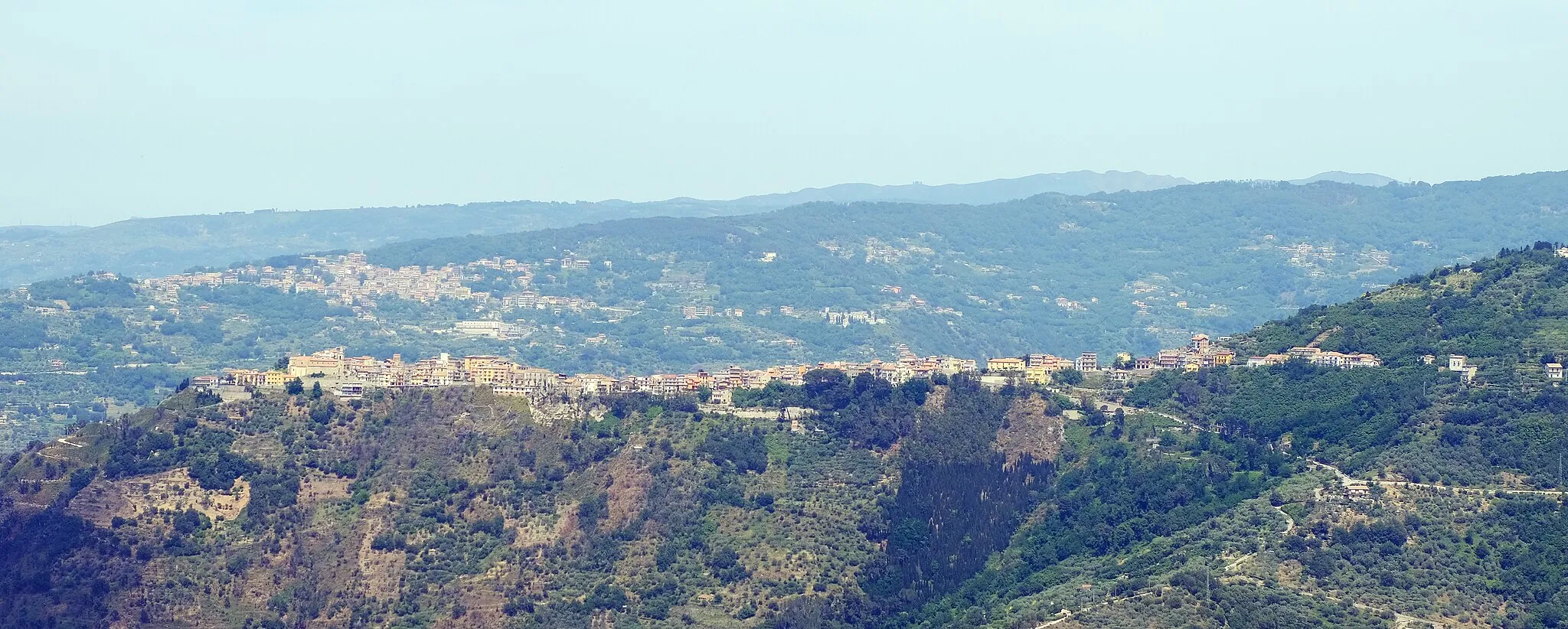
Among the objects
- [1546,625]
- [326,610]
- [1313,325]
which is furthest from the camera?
[1313,325]

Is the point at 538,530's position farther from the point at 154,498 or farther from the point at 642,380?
the point at 642,380

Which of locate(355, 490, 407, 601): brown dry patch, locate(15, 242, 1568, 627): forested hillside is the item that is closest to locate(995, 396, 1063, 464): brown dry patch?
locate(15, 242, 1568, 627): forested hillside

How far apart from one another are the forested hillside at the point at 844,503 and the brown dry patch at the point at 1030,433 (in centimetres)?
13

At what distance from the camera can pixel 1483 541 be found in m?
79.3

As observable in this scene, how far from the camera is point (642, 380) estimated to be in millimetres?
112625

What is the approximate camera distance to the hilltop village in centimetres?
10256

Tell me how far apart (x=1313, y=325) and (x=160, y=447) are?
148 feet

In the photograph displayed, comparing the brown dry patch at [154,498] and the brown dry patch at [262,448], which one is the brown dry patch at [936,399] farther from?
the brown dry patch at [154,498]

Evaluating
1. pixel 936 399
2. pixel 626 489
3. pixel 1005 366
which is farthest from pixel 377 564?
pixel 1005 366

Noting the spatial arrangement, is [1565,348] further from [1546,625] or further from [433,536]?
[433,536]

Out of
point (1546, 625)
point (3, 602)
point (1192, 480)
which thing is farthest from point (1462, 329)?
point (3, 602)

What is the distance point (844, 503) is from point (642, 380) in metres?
22.1

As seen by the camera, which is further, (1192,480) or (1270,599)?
(1192,480)

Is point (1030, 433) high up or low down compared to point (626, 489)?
up
